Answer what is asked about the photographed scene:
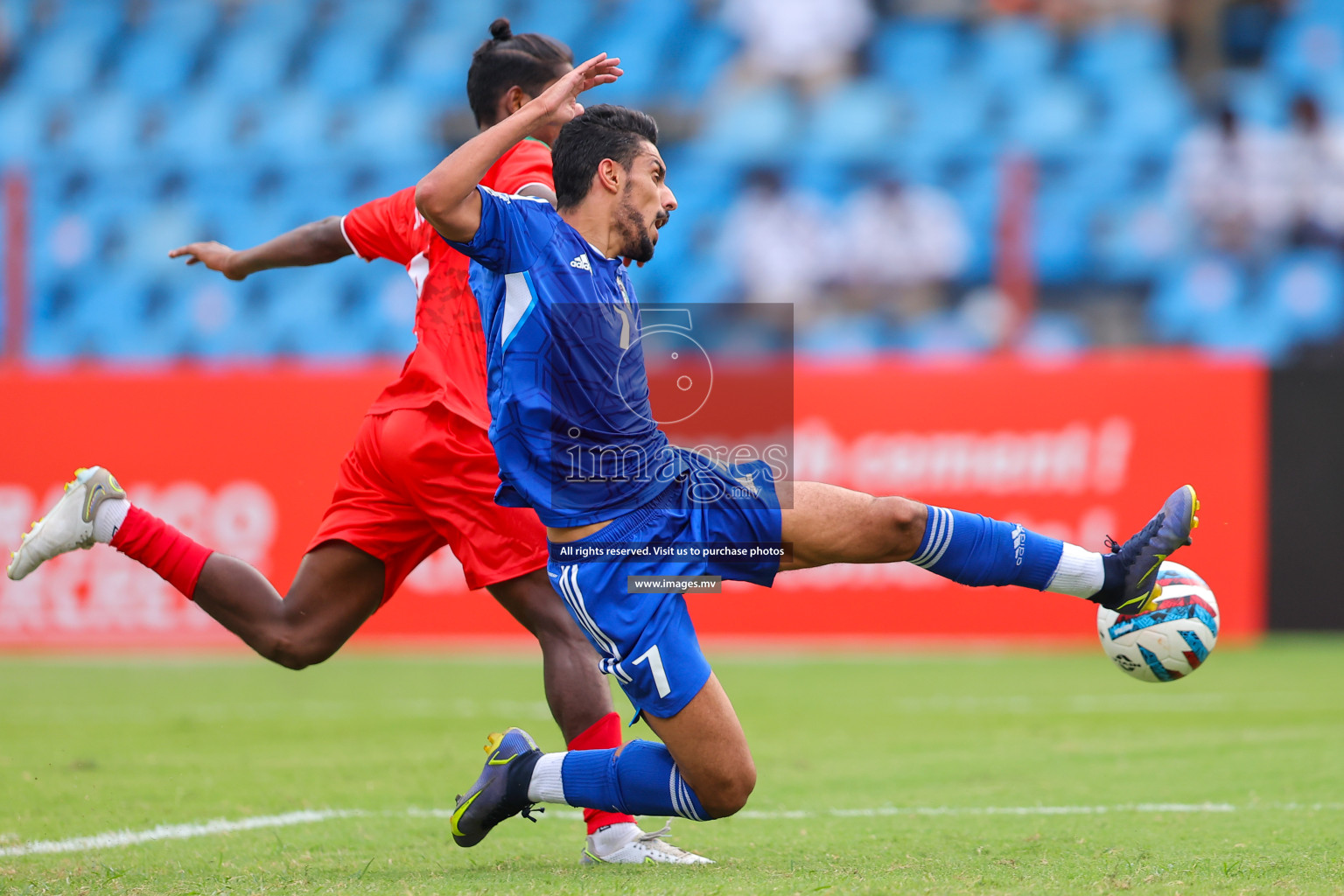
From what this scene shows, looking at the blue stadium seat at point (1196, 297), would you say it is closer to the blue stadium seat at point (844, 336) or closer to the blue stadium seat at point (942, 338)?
the blue stadium seat at point (942, 338)

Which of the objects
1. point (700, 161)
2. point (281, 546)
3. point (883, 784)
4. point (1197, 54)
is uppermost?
point (1197, 54)

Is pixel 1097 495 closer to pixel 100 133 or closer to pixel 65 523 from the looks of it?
pixel 65 523

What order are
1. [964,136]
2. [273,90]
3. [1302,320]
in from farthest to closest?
[273,90] → [964,136] → [1302,320]

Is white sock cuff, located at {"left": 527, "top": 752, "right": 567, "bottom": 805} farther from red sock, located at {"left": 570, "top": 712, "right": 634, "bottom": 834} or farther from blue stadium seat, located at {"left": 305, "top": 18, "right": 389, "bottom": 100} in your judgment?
blue stadium seat, located at {"left": 305, "top": 18, "right": 389, "bottom": 100}

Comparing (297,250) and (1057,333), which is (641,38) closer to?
(1057,333)

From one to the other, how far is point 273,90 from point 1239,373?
9.18m

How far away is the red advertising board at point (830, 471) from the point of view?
30.2 ft

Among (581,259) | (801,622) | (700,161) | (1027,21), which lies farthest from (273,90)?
(581,259)

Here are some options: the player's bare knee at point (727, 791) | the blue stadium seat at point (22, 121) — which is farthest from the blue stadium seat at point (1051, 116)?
A: the player's bare knee at point (727, 791)

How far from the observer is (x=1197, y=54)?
13109 millimetres

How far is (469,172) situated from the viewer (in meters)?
3.35

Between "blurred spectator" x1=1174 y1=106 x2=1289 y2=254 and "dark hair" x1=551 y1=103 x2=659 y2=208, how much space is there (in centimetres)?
789

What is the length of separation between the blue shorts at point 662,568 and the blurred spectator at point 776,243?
7.12m

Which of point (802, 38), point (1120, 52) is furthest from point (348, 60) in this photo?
point (1120, 52)
